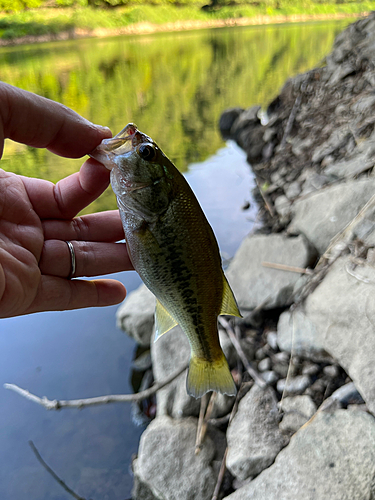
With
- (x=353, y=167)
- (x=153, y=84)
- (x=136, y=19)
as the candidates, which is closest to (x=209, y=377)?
(x=353, y=167)

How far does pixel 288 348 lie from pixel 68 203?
2.16 m

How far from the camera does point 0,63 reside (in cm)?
2186

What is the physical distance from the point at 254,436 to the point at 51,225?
2021mm

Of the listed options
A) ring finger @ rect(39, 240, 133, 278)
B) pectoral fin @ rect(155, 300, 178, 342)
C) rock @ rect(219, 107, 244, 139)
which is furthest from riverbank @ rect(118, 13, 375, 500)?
rock @ rect(219, 107, 244, 139)

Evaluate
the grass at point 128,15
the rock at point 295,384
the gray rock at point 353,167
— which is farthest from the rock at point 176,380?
the grass at point 128,15

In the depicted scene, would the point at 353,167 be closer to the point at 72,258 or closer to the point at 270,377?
the point at 270,377

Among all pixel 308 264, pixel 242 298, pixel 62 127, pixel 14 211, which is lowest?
pixel 242 298

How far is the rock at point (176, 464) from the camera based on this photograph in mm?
2654

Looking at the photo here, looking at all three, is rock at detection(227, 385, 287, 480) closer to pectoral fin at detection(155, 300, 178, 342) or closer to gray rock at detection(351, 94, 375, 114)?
pectoral fin at detection(155, 300, 178, 342)

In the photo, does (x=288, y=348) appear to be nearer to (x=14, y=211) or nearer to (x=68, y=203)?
(x=68, y=203)

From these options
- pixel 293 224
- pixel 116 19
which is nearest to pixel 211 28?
pixel 116 19

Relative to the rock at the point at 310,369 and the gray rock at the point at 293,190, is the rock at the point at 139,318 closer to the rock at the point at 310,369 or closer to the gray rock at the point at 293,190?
the rock at the point at 310,369

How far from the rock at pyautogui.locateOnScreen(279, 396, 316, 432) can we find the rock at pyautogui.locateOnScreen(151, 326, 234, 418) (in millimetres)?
518

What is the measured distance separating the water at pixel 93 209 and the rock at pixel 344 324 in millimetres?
2062
